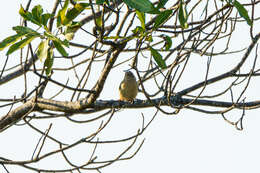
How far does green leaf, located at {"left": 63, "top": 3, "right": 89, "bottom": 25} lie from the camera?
231 cm

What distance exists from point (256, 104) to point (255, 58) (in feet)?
1.59

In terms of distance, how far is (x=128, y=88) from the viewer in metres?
5.10

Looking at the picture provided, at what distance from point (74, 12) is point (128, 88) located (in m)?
2.82

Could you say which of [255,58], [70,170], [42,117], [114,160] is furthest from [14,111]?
[255,58]

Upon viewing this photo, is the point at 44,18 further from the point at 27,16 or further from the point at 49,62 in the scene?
the point at 49,62

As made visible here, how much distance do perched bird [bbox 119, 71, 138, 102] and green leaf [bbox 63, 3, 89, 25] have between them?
267cm

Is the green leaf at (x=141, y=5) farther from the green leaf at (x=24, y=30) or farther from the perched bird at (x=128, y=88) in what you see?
the perched bird at (x=128, y=88)

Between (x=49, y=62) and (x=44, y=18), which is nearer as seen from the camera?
(x=44, y=18)

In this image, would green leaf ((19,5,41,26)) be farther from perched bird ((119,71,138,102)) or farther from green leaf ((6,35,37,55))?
perched bird ((119,71,138,102))

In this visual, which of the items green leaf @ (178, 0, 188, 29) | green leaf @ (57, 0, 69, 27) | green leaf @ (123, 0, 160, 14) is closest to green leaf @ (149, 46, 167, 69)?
green leaf @ (178, 0, 188, 29)

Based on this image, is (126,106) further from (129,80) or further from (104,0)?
(129,80)

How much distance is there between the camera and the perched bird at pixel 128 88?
504 cm

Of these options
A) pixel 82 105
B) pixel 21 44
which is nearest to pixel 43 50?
pixel 21 44

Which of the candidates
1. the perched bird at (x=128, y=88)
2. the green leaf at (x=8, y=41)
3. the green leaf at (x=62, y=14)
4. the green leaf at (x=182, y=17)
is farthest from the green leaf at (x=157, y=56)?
→ the perched bird at (x=128, y=88)
